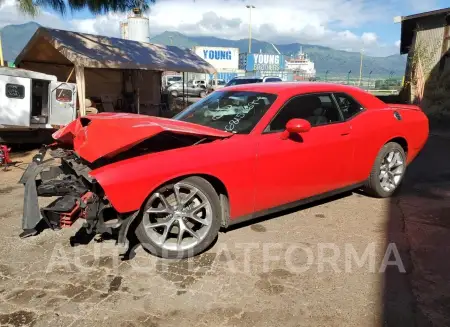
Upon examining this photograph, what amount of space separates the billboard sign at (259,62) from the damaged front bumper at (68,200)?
56.3 m

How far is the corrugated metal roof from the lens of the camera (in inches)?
416

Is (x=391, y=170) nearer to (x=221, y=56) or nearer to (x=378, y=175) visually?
(x=378, y=175)

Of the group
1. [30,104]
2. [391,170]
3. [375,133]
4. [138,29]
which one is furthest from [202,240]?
[138,29]

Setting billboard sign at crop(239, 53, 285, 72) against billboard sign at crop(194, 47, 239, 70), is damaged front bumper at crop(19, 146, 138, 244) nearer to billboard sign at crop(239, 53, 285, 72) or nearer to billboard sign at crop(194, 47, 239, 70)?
billboard sign at crop(194, 47, 239, 70)

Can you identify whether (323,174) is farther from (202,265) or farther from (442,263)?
(202,265)

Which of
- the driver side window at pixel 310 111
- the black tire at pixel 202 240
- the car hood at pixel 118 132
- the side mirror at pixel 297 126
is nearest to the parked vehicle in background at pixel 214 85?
the driver side window at pixel 310 111

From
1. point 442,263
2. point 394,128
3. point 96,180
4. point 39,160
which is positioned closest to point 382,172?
point 394,128

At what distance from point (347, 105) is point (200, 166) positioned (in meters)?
2.22

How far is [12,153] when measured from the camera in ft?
26.3

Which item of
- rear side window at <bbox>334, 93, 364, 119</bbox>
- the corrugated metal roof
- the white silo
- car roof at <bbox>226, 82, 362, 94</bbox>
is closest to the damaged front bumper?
car roof at <bbox>226, 82, 362, 94</bbox>

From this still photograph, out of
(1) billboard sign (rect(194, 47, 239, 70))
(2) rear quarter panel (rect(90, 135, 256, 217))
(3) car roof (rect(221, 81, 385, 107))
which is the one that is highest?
(1) billboard sign (rect(194, 47, 239, 70))

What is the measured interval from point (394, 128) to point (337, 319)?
308cm

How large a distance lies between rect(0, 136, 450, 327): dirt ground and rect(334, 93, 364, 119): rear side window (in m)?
1.21

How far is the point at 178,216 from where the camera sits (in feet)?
10.7
